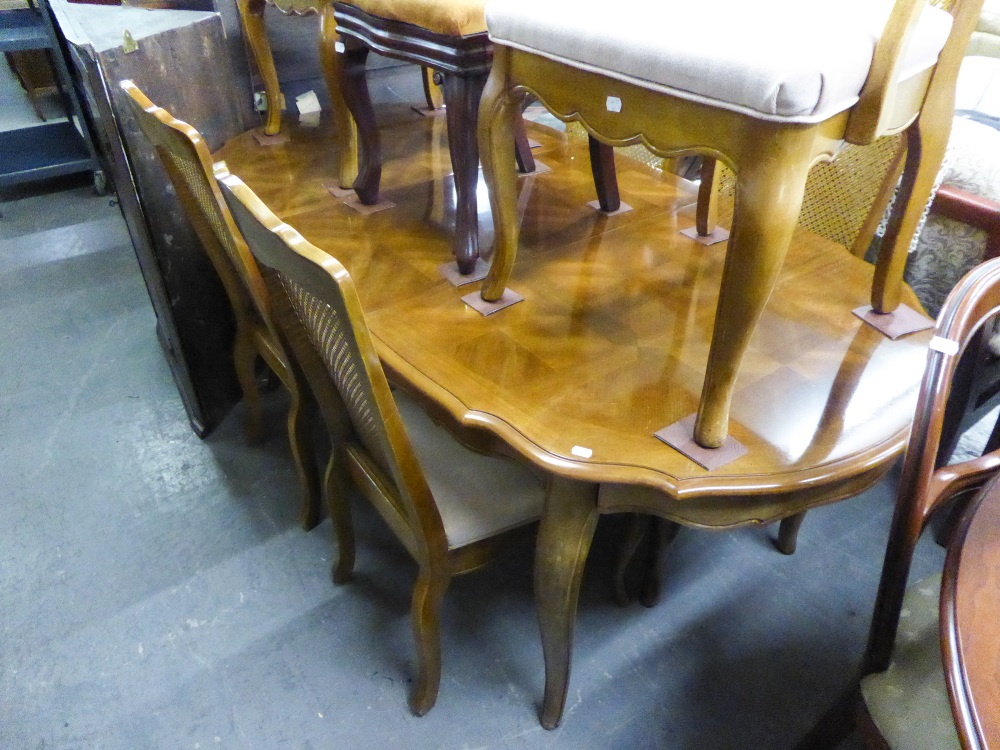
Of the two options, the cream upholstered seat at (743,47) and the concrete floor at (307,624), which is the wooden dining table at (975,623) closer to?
the cream upholstered seat at (743,47)

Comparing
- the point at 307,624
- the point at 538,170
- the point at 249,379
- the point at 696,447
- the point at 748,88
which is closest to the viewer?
the point at 748,88

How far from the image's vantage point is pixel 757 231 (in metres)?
0.73

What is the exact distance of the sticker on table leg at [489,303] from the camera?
119 centimetres

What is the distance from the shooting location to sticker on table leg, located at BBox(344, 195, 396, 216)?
1539 millimetres

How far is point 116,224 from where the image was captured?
109 inches

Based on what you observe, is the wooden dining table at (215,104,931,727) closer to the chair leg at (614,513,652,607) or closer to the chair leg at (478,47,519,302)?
the chair leg at (478,47,519,302)

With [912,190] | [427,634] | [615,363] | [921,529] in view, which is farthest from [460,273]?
[921,529]

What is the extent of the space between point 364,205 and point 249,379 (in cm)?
51

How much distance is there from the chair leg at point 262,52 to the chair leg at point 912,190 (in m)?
1.48

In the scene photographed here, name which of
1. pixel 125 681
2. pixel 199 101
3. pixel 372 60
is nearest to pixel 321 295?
pixel 125 681

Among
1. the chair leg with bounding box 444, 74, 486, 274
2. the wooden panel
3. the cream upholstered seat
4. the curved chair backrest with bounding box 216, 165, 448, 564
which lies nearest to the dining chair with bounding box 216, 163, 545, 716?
the curved chair backrest with bounding box 216, 165, 448, 564

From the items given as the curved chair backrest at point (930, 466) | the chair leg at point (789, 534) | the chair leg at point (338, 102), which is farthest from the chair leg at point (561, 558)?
the chair leg at point (338, 102)

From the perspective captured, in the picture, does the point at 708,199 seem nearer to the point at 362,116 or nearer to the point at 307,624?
the point at 362,116

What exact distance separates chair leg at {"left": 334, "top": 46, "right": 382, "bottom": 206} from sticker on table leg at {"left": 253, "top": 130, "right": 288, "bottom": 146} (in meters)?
0.45
